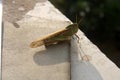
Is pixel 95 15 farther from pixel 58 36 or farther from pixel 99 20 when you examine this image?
pixel 58 36

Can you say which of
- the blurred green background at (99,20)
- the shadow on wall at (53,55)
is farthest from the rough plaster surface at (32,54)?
the blurred green background at (99,20)

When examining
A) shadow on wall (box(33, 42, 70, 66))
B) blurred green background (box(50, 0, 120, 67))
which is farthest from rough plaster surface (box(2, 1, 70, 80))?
blurred green background (box(50, 0, 120, 67))

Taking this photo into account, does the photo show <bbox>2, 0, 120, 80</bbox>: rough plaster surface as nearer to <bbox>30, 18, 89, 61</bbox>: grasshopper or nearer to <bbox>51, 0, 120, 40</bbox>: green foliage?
<bbox>30, 18, 89, 61</bbox>: grasshopper

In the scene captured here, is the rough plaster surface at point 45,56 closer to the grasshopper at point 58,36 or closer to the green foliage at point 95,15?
the grasshopper at point 58,36

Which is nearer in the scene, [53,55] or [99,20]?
[53,55]

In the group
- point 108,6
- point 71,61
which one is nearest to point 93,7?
point 108,6

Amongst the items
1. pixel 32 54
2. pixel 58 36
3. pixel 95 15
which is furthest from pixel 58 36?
pixel 95 15

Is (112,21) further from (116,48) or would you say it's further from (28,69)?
(28,69)
